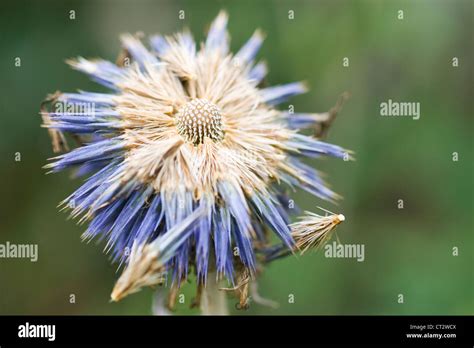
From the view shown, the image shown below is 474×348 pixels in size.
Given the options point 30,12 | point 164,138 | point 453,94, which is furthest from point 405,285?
point 30,12

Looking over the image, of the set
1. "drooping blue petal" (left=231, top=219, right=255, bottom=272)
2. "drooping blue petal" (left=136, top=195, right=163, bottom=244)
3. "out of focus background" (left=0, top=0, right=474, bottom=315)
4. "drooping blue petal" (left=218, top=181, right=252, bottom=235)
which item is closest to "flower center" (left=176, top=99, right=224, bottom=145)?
"drooping blue petal" (left=218, top=181, right=252, bottom=235)

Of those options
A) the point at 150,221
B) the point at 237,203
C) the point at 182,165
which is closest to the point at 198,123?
the point at 182,165

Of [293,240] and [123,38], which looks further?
[123,38]

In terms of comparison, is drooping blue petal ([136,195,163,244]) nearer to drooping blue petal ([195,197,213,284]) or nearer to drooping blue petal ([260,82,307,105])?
drooping blue petal ([195,197,213,284])

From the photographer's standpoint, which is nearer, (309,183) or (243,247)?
(243,247)

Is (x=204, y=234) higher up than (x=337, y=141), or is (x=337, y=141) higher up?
(x=337, y=141)

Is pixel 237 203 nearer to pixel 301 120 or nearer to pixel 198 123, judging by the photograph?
pixel 198 123
